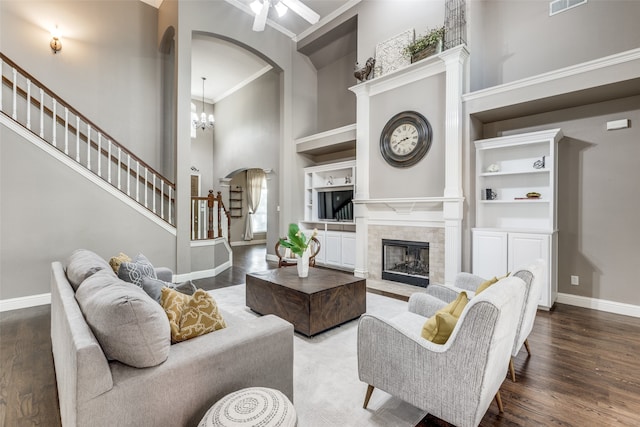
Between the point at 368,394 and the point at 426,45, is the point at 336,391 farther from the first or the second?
the point at 426,45

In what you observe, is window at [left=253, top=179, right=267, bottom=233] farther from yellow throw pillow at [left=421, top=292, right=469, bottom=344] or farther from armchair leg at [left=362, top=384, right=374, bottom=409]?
yellow throw pillow at [left=421, top=292, right=469, bottom=344]

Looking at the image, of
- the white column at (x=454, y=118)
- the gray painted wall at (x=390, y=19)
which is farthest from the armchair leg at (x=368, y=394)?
the gray painted wall at (x=390, y=19)

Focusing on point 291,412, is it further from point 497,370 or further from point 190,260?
point 190,260

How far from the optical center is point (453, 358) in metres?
1.45

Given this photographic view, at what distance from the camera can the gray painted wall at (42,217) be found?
12.0 ft

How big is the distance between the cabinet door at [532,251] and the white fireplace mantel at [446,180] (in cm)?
63

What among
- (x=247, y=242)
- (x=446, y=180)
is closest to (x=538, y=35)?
(x=446, y=180)

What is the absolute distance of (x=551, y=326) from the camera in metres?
3.24

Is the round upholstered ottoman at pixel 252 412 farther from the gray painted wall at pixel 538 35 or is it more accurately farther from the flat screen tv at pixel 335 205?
the flat screen tv at pixel 335 205

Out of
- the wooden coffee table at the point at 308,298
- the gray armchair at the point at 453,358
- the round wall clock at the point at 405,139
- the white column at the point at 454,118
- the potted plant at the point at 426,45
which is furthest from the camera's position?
the round wall clock at the point at 405,139

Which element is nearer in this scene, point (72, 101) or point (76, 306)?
point (76, 306)

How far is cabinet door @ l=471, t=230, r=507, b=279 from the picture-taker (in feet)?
12.8

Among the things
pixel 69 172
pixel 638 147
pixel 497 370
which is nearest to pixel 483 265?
pixel 638 147

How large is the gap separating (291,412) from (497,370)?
43.8 inches
